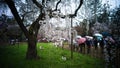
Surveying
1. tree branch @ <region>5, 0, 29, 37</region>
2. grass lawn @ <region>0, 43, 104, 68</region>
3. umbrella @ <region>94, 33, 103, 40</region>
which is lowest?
grass lawn @ <region>0, 43, 104, 68</region>

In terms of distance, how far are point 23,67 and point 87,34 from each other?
103 cm

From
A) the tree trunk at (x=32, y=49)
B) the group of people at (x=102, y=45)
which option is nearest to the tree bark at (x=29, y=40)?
the tree trunk at (x=32, y=49)

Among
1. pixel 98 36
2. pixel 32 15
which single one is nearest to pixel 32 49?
pixel 32 15

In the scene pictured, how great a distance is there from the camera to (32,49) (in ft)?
8.66

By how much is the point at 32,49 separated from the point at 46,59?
0.83 ft

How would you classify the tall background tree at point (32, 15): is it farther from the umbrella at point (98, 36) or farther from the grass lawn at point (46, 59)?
the umbrella at point (98, 36)

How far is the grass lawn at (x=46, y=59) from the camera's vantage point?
2.47m

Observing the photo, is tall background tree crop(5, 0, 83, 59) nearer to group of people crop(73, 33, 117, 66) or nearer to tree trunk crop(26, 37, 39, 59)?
tree trunk crop(26, 37, 39, 59)

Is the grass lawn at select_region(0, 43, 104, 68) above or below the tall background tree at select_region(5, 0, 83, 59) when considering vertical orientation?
below

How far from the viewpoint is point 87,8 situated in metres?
2.85

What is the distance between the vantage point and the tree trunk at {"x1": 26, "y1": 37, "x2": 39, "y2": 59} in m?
2.62

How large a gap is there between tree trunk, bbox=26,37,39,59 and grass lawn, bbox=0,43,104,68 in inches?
2.2

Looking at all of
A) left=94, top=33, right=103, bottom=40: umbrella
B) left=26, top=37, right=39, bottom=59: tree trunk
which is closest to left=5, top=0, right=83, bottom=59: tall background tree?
left=26, top=37, right=39, bottom=59: tree trunk

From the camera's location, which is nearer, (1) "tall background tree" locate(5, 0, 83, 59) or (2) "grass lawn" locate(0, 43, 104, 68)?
(2) "grass lawn" locate(0, 43, 104, 68)
